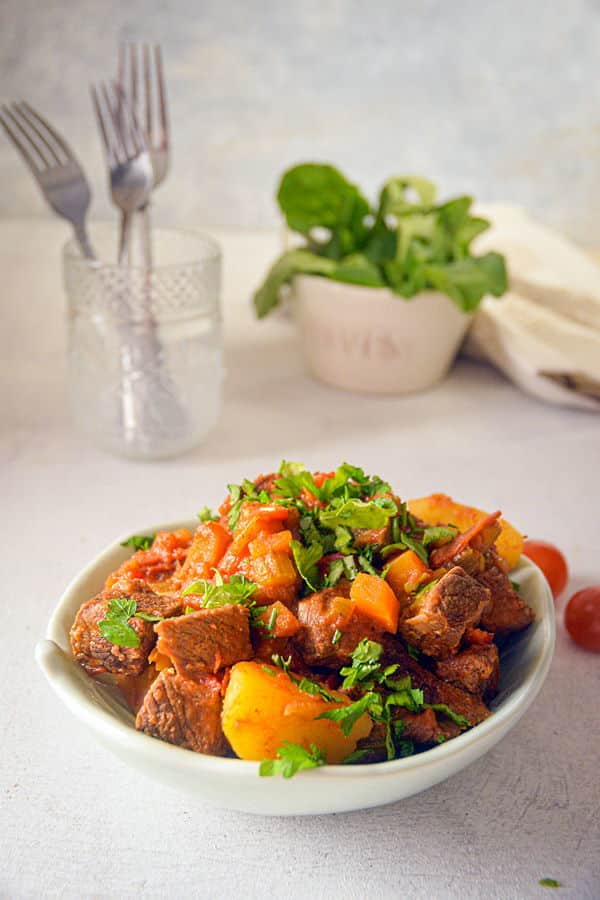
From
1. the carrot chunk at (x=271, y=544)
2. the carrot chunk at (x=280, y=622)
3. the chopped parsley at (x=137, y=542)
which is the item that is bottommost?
the chopped parsley at (x=137, y=542)

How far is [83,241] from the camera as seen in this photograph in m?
2.77

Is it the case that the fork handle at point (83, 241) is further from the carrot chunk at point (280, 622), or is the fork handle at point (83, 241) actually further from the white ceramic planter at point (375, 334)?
the carrot chunk at point (280, 622)

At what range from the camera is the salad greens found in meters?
3.01

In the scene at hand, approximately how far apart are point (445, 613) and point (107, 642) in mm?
517

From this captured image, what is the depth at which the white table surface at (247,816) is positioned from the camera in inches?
59.7

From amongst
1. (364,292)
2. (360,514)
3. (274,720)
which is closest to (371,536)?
(360,514)

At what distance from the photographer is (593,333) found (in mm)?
3199

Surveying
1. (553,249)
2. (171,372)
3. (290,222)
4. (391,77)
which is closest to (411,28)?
(391,77)

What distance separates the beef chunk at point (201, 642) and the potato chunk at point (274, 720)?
0.06 metres

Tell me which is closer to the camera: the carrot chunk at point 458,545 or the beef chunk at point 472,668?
the beef chunk at point 472,668

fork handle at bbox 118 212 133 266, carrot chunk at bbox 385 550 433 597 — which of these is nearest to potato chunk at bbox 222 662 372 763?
carrot chunk at bbox 385 550 433 597

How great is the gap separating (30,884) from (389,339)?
202 cm

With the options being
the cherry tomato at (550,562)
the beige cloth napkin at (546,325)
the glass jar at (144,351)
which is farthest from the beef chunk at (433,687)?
the beige cloth napkin at (546,325)

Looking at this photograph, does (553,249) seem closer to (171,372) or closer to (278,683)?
(171,372)
